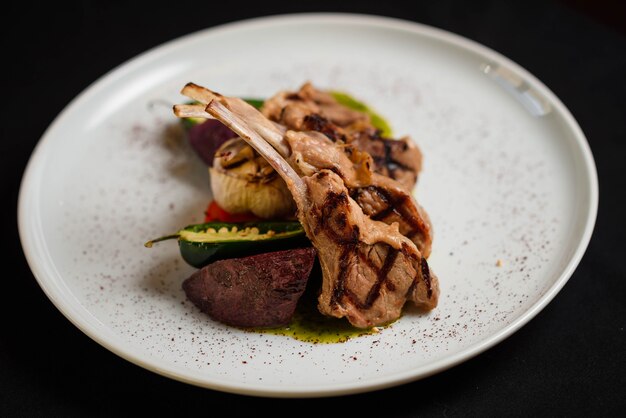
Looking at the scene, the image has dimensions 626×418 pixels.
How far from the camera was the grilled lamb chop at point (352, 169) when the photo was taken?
14.3ft

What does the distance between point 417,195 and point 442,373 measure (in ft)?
5.18

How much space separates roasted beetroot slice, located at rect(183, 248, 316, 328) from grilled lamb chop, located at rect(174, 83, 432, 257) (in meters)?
0.48

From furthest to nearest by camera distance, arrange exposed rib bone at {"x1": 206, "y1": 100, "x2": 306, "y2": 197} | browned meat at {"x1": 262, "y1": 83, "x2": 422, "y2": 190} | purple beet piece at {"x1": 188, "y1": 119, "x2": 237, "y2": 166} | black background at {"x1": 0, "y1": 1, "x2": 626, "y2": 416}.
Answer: purple beet piece at {"x1": 188, "y1": 119, "x2": 237, "y2": 166} → browned meat at {"x1": 262, "y1": 83, "x2": 422, "y2": 190} → exposed rib bone at {"x1": 206, "y1": 100, "x2": 306, "y2": 197} → black background at {"x1": 0, "y1": 1, "x2": 626, "y2": 416}

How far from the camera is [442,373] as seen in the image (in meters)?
4.21

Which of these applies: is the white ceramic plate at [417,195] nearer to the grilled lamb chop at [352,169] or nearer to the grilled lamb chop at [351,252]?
the grilled lamb chop at [351,252]

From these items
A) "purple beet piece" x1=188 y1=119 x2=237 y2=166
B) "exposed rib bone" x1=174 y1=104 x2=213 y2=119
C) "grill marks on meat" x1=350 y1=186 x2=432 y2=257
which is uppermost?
"exposed rib bone" x1=174 y1=104 x2=213 y2=119

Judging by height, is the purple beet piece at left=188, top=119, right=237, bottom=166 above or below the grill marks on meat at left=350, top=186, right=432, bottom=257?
below

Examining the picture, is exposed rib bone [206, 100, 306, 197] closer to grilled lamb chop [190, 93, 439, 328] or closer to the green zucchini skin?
grilled lamb chop [190, 93, 439, 328]

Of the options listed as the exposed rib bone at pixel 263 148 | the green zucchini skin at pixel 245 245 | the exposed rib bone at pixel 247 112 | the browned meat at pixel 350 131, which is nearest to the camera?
the exposed rib bone at pixel 263 148

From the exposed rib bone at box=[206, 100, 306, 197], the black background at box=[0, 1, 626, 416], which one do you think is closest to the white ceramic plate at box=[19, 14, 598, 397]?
the black background at box=[0, 1, 626, 416]

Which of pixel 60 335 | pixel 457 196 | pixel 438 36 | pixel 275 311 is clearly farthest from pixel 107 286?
pixel 438 36

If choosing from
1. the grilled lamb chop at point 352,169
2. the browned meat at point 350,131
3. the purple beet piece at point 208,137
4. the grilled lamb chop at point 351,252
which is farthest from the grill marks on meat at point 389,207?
the purple beet piece at point 208,137

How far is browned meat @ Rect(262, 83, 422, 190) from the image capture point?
15.7 feet

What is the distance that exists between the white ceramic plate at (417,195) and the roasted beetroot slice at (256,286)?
121mm
